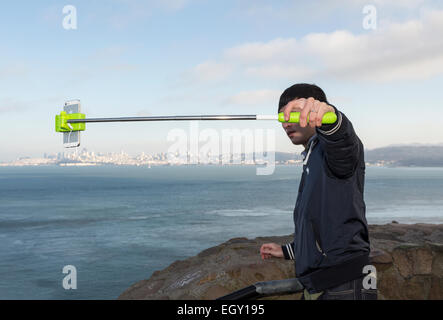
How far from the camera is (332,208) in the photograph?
2.43m

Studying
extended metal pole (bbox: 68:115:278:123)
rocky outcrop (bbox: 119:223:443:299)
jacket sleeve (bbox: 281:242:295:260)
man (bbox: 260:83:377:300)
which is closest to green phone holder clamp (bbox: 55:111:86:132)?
extended metal pole (bbox: 68:115:278:123)

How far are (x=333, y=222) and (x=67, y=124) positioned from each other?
372cm

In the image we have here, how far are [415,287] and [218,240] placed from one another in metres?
61.5

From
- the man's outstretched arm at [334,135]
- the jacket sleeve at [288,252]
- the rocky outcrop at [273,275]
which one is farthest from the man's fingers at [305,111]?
the rocky outcrop at [273,275]

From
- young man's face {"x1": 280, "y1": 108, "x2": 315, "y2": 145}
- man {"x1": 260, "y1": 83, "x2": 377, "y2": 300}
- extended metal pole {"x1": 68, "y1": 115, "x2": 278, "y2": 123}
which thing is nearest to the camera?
man {"x1": 260, "y1": 83, "x2": 377, "y2": 300}

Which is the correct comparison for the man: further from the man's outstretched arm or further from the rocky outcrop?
the rocky outcrop

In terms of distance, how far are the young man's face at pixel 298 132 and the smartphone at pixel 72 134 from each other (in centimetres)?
307

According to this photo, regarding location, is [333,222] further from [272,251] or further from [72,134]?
[72,134]

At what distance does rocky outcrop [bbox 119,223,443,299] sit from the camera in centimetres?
523

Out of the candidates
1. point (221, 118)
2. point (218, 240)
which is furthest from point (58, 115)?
point (218, 240)

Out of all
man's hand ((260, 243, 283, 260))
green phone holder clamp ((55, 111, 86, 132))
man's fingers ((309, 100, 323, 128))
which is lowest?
man's hand ((260, 243, 283, 260))

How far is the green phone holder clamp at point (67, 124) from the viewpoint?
16.0 ft

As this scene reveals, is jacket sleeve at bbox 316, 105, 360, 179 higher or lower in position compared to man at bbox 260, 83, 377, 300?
higher

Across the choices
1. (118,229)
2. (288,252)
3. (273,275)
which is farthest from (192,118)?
(118,229)
